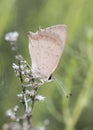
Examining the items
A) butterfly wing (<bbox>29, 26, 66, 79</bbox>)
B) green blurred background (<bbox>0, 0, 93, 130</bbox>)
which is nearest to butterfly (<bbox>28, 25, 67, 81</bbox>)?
butterfly wing (<bbox>29, 26, 66, 79</bbox>)

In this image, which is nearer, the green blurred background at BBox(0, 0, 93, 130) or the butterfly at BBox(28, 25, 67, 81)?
the butterfly at BBox(28, 25, 67, 81)

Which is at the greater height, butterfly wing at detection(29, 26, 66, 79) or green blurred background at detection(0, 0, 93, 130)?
butterfly wing at detection(29, 26, 66, 79)

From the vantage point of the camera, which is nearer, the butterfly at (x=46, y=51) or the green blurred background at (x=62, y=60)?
the butterfly at (x=46, y=51)

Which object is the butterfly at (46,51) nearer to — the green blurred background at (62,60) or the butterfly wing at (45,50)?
the butterfly wing at (45,50)

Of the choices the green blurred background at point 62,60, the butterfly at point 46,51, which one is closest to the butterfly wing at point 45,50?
the butterfly at point 46,51

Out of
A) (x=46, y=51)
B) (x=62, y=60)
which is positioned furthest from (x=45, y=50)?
(x=62, y=60)

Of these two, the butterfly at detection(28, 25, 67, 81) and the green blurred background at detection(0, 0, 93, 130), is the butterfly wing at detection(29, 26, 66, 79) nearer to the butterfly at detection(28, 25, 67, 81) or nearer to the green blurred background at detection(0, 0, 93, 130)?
the butterfly at detection(28, 25, 67, 81)

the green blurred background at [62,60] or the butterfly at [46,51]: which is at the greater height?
the butterfly at [46,51]
